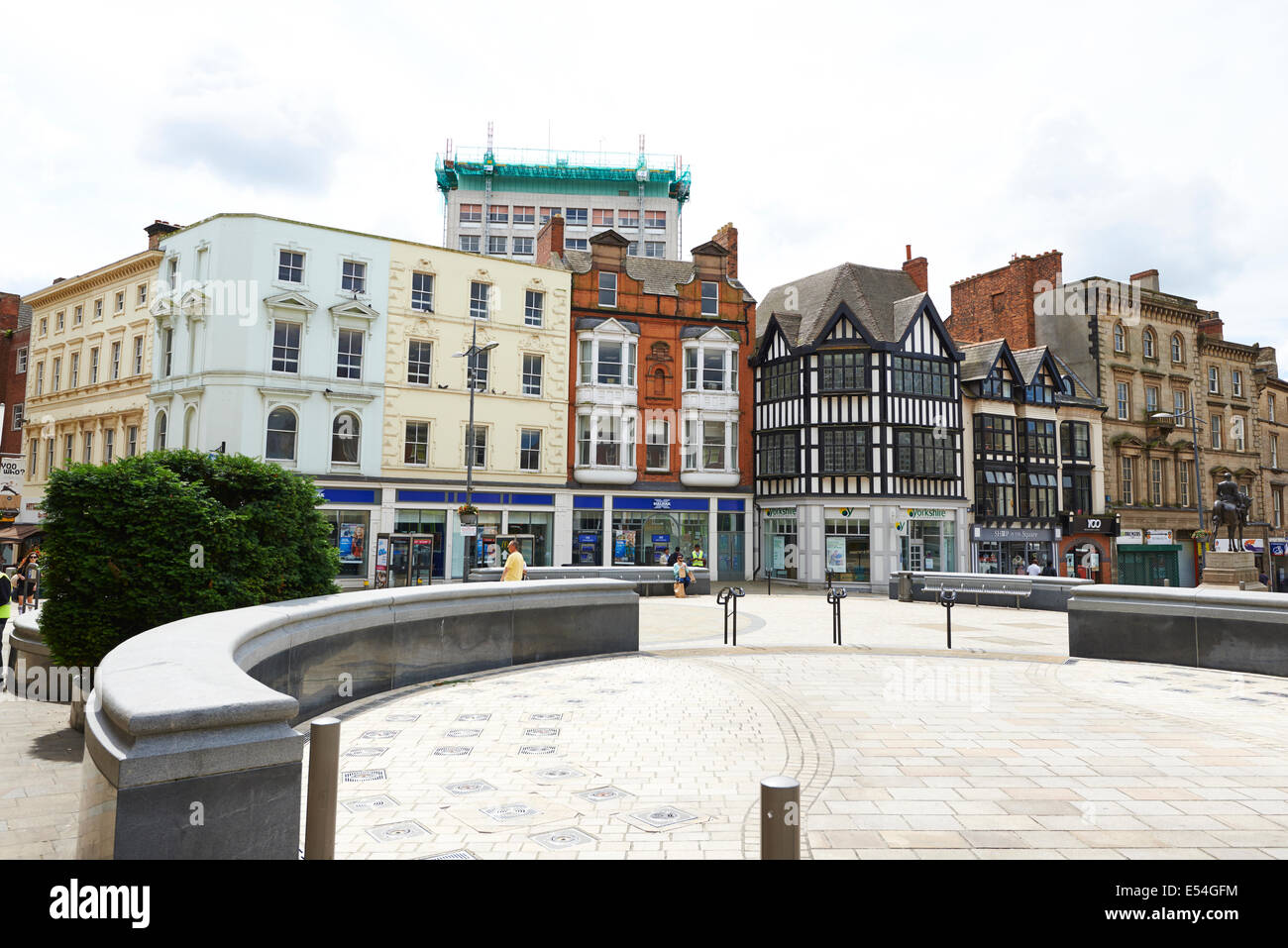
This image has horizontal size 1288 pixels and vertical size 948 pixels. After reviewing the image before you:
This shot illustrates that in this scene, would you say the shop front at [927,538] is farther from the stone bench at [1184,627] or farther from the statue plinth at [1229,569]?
the stone bench at [1184,627]

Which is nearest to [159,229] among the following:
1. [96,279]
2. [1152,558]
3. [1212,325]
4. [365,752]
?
[96,279]

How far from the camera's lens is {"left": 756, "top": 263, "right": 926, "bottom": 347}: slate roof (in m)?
36.6

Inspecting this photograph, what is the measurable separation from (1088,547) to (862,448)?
15750 millimetres

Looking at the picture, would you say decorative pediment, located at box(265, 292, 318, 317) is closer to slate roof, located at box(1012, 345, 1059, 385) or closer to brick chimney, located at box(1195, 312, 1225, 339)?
slate roof, located at box(1012, 345, 1059, 385)

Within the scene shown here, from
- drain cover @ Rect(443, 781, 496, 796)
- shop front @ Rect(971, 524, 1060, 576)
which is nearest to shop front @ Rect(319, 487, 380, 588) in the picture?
drain cover @ Rect(443, 781, 496, 796)

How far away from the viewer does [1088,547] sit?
40.3 m

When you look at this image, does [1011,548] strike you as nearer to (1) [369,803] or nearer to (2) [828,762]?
(2) [828,762]

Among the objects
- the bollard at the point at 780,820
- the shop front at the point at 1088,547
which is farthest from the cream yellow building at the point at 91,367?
the shop front at the point at 1088,547

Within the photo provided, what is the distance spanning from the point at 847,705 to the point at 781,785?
251 inches

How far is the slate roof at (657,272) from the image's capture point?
3691 centimetres

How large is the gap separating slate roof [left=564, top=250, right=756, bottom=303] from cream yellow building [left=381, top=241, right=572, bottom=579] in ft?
12.6

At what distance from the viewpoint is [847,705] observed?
8.70 meters

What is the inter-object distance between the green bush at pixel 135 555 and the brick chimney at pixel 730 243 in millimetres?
34229
